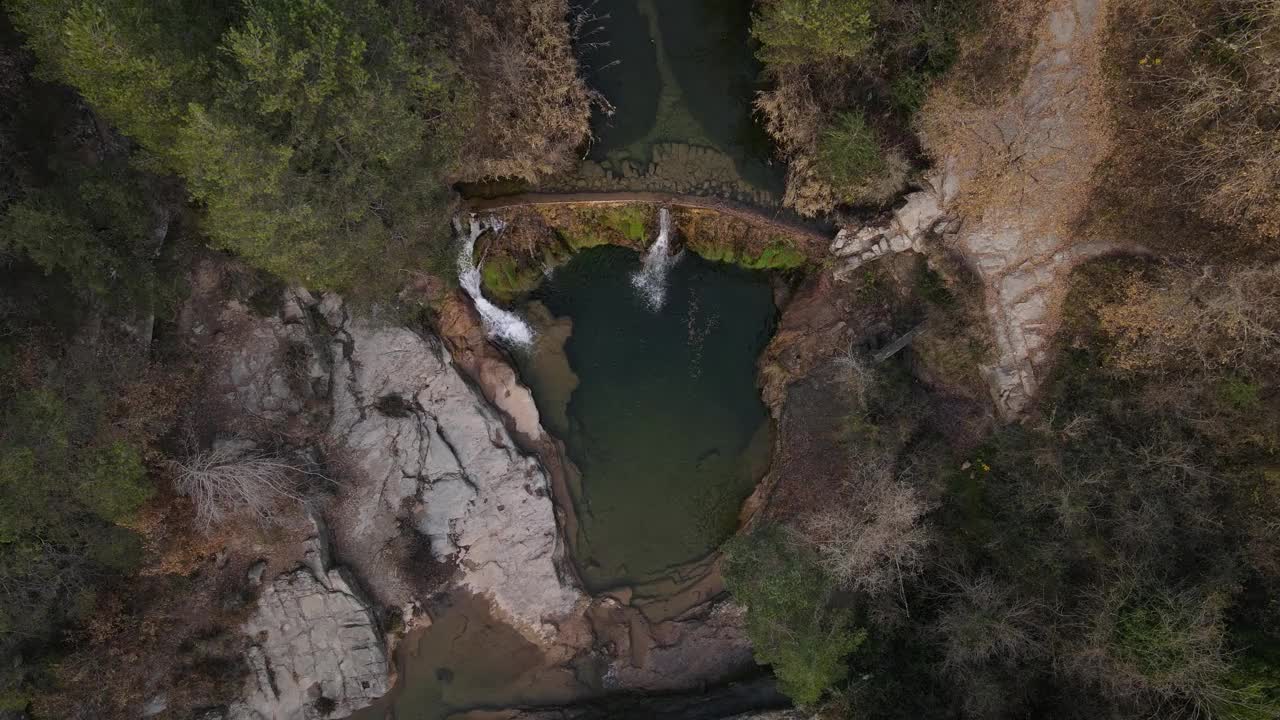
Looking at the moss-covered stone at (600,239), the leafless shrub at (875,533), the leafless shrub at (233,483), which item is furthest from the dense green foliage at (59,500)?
the leafless shrub at (875,533)

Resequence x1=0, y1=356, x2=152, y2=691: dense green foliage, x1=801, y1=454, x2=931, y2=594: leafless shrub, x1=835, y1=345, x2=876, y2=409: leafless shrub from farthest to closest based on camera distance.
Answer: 1. x1=835, y1=345, x2=876, y2=409: leafless shrub
2. x1=801, y1=454, x2=931, y2=594: leafless shrub
3. x1=0, y1=356, x2=152, y2=691: dense green foliage

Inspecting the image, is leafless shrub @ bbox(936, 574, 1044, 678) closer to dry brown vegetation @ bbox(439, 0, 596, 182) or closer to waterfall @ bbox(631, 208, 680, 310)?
waterfall @ bbox(631, 208, 680, 310)

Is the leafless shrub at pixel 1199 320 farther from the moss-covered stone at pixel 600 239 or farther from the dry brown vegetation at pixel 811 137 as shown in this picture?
the moss-covered stone at pixel 600 239

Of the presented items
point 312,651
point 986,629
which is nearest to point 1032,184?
point 986,629

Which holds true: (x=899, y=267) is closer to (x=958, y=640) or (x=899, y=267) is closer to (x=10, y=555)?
(x=958, y=640)

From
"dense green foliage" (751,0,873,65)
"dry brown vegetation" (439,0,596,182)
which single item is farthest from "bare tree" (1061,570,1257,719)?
"dry brown vegetation" (439,0,596,182)
